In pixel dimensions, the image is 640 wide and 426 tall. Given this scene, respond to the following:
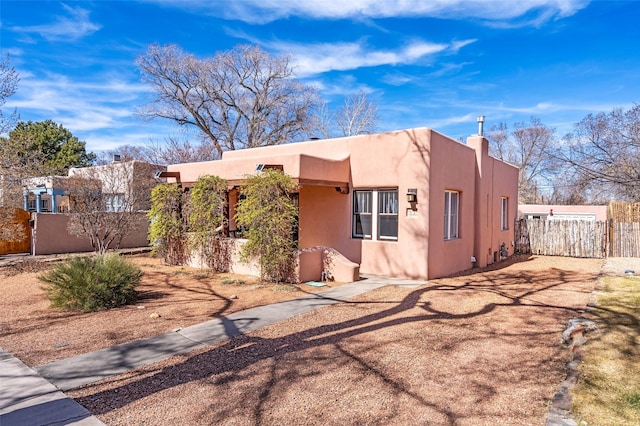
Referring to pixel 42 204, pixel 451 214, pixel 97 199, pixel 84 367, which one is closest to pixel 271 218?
pixel 84 367

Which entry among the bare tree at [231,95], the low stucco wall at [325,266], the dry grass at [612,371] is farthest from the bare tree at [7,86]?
the bare tree at [231,95]

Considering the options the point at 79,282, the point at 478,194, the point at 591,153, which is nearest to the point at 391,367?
the point at 79,282

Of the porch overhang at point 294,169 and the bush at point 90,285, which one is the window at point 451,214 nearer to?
the porch overhang at point 294,169

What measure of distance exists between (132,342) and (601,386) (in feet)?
18.7

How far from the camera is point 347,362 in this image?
15.4ft

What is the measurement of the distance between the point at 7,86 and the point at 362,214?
9.53m

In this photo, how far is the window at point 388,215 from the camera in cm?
1062

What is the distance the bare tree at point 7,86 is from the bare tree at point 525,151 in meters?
38.2

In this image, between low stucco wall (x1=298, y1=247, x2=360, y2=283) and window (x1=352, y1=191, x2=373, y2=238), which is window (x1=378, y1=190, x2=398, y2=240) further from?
low stucco wall (x1=298, y1=247, x2=360, y2=283)

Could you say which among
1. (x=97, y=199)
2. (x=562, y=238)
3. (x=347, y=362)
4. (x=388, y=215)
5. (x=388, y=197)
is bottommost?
(x=347, y=362)

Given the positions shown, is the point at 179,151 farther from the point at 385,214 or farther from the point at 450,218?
the point at 450,218

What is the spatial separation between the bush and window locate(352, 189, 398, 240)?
240 inches

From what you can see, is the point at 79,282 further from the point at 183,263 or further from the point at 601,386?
the point at 601,386

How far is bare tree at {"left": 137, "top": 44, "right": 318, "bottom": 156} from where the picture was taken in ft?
83.1
